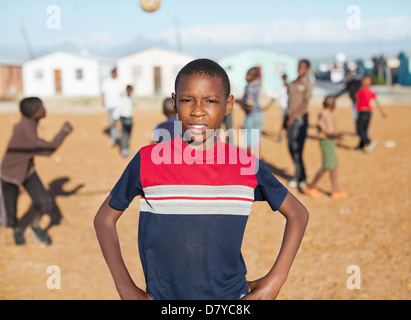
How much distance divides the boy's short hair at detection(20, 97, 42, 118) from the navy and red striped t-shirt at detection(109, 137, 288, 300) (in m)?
3.91

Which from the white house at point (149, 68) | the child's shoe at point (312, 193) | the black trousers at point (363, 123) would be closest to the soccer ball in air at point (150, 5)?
the child's shoe at point (312, 193)

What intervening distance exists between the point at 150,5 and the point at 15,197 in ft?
10.1

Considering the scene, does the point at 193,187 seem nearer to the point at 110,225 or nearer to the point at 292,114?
the point at 110,225

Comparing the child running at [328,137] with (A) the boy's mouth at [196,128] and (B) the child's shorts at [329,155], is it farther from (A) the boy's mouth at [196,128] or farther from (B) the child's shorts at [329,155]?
(A) the boy's mouth at [196,128]

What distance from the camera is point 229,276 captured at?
6.23 ft

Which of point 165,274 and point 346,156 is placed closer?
point 165,274

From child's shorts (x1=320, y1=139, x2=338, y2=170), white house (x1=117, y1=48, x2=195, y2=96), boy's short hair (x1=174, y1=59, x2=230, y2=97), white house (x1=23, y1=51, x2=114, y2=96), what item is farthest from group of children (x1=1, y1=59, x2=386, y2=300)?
white house (x1=23, y1=51, x2=114, y2=96)

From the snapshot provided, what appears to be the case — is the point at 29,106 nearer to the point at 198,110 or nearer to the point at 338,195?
the point at 198,110

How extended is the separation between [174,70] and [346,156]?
30.2 meters

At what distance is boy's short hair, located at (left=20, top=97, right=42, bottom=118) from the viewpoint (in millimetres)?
5379

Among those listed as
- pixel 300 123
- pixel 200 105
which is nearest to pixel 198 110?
pixel 200 105

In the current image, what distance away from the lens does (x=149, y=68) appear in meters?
40.0
